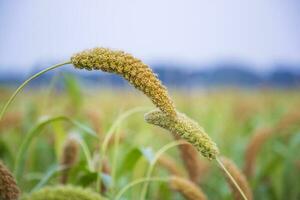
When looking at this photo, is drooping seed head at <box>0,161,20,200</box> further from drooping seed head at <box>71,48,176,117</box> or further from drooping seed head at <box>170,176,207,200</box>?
drooping seed head at <box>170,176,207,200</box>

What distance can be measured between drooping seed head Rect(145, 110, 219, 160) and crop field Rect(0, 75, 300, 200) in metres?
0.17

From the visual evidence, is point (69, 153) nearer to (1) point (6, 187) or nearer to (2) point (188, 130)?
(1) point (6, 187)

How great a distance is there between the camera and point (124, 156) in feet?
8.19

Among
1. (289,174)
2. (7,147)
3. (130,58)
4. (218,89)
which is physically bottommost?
(218,89)

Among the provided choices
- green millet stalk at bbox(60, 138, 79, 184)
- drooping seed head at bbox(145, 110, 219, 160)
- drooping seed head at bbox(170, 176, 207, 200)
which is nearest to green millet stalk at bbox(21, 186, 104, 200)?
drooping seed head at bbox(145, 110, 219, 160)

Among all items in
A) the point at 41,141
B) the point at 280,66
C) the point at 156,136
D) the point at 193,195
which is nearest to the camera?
the point at 193,195

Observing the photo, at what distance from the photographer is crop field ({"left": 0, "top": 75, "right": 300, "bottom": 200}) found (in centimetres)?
201

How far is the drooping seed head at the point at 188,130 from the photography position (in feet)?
4.33

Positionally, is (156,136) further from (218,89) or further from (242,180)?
(218,89)

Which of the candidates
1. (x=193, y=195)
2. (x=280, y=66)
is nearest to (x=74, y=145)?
(x=193, y=195)

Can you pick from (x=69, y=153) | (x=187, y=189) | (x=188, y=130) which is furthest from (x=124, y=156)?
(x=188, y=130)

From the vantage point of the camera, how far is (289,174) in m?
3.65

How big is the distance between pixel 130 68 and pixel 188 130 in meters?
0.23

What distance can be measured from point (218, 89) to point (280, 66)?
16.2 feet
